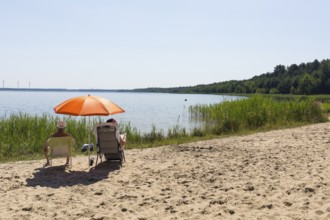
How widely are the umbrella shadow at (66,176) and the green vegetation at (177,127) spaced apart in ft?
8.54

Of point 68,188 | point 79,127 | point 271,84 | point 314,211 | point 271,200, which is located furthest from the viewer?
point 271,84

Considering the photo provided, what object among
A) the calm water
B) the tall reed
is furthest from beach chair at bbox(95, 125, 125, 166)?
the tall reed

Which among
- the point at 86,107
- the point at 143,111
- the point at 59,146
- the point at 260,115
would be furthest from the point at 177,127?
the point at 143,111

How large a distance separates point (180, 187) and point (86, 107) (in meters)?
2.43

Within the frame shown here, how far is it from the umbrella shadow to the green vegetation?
260cm

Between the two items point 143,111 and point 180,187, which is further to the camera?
point 143,111

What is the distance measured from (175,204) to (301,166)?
10.3 ft

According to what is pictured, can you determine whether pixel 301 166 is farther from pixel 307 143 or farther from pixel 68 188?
pixel 68 188

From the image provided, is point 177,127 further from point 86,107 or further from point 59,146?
point 86,107

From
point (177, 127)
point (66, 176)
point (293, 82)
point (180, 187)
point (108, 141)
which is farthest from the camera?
point (293, 82)

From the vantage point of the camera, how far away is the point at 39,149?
10602 mm

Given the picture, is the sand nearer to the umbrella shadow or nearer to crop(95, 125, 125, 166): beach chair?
the umbrella shadow

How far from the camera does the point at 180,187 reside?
5.99 m

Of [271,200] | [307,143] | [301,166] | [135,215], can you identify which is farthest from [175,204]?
[307,143]
